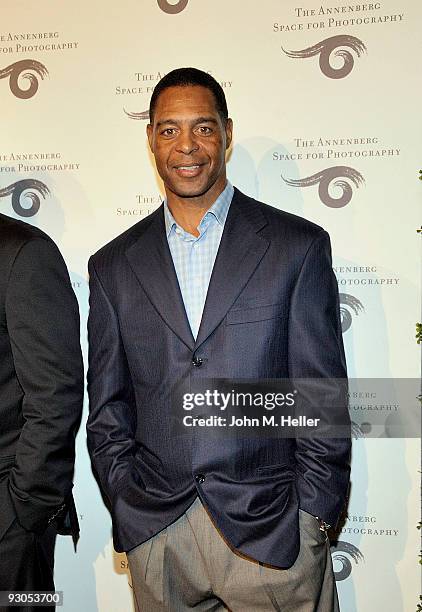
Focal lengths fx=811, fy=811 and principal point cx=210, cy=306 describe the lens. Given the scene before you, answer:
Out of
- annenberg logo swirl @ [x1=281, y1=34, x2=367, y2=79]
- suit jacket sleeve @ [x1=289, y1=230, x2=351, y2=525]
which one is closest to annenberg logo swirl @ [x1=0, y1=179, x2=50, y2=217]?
annenberg logo swirl @ [x1=281, y1=34, x2=367, y2=79]

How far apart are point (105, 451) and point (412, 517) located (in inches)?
45.1

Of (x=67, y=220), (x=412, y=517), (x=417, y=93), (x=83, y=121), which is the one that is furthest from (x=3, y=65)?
(x=412, y=517)

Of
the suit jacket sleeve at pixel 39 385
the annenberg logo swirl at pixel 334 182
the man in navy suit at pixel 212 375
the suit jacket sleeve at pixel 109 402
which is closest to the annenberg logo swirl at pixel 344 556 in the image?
the man in navy suit at pixel 212 375

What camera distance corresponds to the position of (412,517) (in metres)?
2.84

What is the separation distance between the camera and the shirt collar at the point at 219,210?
242cm

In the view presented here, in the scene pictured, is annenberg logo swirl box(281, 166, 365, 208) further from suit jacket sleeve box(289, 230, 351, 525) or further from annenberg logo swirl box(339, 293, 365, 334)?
suit jacket sleeve box(289, 230, 351, 525)

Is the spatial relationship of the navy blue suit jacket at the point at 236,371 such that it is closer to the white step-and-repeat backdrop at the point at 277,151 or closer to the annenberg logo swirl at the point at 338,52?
the white step-and-repeat backdrop at the point at 277,151

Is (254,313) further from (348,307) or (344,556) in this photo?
(344,556)

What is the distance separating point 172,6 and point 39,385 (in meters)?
1.51

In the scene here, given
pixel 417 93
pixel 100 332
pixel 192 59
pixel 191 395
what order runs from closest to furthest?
pixel 191 395 < pixel 100 332 < pixel 417 93 < pixel 192 59

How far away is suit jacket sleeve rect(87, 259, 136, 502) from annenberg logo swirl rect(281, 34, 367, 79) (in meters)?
1.12

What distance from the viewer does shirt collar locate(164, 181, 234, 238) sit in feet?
7.93

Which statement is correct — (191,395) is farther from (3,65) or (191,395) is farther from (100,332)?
(3,65)

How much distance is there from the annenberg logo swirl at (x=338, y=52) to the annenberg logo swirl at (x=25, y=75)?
1.05 meters
